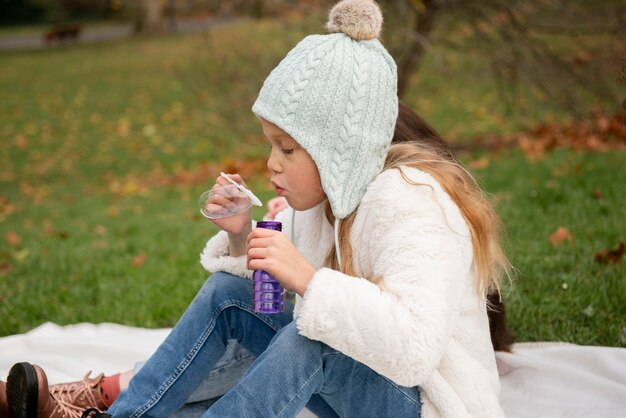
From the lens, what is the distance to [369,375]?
6.53 ft

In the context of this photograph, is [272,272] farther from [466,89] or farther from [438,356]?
[466,89]

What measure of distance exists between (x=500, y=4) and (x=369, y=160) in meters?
5.42

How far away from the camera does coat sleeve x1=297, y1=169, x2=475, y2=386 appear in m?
1.82

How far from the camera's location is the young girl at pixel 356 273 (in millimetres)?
1855

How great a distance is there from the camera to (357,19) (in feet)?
6.89

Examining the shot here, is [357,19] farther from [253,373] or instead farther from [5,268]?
[5,268]

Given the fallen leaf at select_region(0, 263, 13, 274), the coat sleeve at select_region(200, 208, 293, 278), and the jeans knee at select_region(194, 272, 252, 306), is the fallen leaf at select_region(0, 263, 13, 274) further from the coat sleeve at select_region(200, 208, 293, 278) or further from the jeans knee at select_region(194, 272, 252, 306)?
the jeans knee at select_region(194, 272, 252, 306)

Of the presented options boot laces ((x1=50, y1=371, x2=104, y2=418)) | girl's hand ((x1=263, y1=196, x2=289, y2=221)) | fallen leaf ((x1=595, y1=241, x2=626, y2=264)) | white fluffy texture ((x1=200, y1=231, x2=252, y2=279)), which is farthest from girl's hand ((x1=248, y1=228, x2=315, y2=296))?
fallen leaf ((x1=595, y1=241, x2=626, y2=264))

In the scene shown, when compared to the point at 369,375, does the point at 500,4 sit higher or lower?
higher

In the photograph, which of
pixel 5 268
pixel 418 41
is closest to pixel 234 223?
pixel 5 268

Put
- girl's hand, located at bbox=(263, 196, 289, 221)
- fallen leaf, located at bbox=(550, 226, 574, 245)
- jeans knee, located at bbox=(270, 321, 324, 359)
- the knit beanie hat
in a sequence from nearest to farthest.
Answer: jeans knee, located at bbox=(270, 321, 324, 359)
the knit beanie hat
girl's hand, located at bbox=(263, 196, 289, 221)
fallen leaf, located at bbox=(550, 226, 574, 245)

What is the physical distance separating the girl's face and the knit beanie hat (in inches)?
1.9

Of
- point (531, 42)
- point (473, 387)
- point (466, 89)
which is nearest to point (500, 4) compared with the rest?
point (531, 42)

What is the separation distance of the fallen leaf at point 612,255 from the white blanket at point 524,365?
0.90 metres
